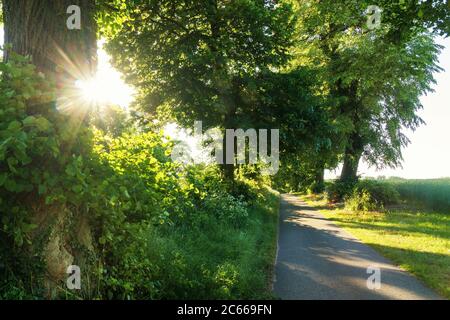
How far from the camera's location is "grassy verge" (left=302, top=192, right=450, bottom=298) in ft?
32.8

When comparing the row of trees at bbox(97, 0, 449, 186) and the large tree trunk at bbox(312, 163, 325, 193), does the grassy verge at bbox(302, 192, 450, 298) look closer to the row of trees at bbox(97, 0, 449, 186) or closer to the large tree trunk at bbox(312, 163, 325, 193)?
the row of trees at bbox(97, 0, 449, 186)


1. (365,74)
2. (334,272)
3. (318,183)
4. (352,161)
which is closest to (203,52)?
(365,74)

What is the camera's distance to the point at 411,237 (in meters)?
14.8

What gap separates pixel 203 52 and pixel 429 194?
18.0 metres

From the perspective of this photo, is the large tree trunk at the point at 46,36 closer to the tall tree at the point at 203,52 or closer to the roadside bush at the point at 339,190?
the tall tree at the point at 203,52

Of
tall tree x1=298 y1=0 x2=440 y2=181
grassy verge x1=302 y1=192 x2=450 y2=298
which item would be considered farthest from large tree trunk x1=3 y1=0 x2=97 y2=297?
tall tree x1=298 y1=0 x2=440 y2=181

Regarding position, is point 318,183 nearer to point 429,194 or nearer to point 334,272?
point 429,194

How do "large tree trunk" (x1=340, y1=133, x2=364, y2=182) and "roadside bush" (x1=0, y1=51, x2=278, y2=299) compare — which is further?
"large tree trunk" (x1=340, y1=133, x2=364, y2=182)

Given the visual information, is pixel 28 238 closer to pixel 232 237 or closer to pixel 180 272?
pixel 180 272

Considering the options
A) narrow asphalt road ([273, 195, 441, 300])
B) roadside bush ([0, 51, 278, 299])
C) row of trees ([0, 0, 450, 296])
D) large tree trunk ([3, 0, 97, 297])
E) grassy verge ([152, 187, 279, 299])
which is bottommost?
narrow asphalt road ([273, 195, 441, 300])

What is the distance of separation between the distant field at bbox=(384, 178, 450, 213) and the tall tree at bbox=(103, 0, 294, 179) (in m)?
13.7

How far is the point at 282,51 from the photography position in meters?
18.3

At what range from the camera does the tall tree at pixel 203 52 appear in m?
16.4
